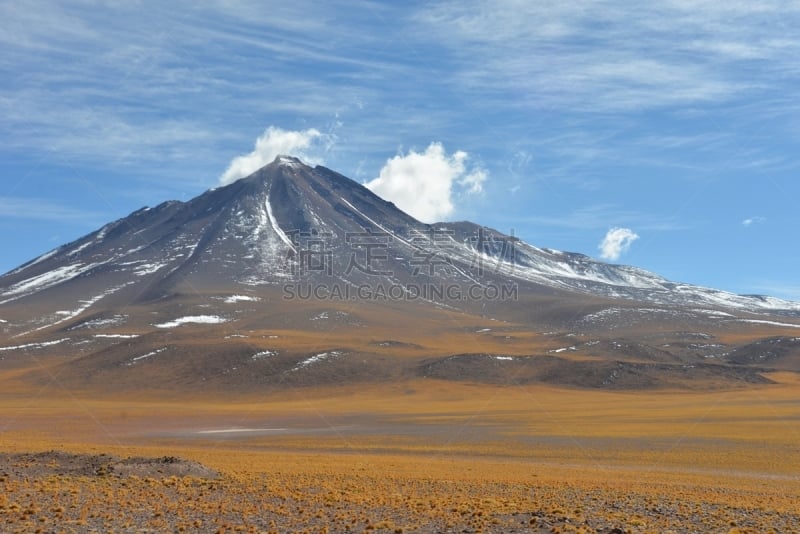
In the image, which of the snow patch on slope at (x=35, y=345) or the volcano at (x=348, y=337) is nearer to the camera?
the volcano at (x=348, y=337)

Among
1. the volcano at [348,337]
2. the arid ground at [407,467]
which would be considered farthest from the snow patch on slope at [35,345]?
the arid ground at [407,467]

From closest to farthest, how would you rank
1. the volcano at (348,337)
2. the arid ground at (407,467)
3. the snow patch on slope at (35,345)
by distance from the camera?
the arid ground at (407,467), the volcano at (348,337), the snow patch on slope at (35,345)

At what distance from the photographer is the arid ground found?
68.0 ft

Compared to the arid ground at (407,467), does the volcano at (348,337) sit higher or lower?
higher

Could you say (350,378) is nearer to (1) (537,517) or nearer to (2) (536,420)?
(2) (536,420)

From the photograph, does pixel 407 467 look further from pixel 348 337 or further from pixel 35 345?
pixel 35 345

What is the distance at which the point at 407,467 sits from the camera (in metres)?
34.8

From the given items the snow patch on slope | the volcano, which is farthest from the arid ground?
the snow patch on slope

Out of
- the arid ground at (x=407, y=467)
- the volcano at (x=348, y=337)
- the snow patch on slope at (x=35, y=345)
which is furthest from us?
the snow patch on slope at (x=35, y=345)

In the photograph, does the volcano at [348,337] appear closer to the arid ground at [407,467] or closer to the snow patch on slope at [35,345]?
the snow patch on slope at [35,345]

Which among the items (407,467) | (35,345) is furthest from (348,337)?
(407,467)

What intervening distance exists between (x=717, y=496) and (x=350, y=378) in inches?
3065

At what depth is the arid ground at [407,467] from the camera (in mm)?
20734

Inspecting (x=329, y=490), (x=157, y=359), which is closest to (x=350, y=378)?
(x=157, y=359)
